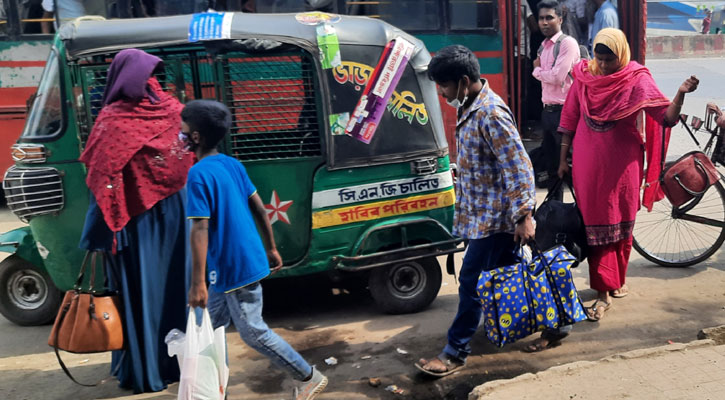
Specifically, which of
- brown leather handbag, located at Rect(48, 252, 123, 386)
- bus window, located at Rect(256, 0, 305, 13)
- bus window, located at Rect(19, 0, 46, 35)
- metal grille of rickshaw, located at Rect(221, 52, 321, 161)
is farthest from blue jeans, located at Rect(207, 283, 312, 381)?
bus window, located at Rect(19, 0, 46, 35)

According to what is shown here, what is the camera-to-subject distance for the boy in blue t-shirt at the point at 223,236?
3.21 meters

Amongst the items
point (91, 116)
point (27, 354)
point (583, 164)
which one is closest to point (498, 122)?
point (583, 164)

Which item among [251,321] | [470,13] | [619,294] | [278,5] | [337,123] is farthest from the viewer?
[470,13]

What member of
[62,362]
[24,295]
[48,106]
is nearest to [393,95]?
[48,106]

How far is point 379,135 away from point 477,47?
4501mm

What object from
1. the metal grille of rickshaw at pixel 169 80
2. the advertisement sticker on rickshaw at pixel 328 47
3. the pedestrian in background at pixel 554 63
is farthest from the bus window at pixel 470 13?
the metal grille of rickshaw at pixel 169 80

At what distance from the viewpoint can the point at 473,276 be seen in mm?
3902

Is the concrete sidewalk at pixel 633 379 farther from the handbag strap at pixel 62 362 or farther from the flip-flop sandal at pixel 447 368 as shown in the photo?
the handbag strap at pixel 62 362

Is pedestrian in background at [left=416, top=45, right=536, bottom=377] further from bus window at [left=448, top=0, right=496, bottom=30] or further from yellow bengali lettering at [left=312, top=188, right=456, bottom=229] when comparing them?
bus window at [left=448, top=0, right=496, bottom=30]

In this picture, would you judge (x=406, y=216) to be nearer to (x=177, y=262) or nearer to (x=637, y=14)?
(x=177, y=262)

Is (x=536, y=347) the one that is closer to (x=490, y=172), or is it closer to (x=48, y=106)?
(x=490, y=172)

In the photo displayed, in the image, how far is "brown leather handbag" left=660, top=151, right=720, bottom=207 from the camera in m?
5.25

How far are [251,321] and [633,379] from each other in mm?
1893

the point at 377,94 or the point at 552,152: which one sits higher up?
the point at 377,94
